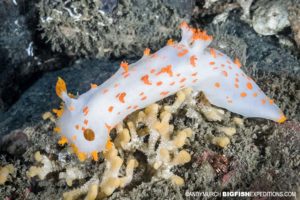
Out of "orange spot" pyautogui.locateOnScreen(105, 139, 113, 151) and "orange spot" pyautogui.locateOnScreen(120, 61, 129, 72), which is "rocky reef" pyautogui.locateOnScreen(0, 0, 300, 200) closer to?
"orange spot" pyautogui.locateOnScreen(105, 139, 113, 151)

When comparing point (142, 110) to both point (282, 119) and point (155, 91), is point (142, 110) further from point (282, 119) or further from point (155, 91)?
point (282, 119)

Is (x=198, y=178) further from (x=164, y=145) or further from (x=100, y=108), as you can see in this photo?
(x=100, y=108)

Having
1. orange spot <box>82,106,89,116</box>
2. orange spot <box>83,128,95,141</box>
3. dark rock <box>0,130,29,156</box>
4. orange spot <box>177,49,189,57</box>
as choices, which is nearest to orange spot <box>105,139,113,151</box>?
orange spot <box>83,128,95,141</box>

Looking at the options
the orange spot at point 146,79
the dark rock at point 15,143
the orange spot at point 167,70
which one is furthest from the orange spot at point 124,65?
the dark rock at point 15,143

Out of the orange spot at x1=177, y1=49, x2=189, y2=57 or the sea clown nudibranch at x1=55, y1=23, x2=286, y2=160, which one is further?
the orange spot at x1=177, y1=49, x2=189, y2=57

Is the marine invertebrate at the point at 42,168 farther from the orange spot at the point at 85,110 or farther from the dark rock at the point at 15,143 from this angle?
the orange spot at the point at 85,110

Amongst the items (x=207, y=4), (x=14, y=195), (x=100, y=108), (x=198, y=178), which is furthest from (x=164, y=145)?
(x=207, y=4)

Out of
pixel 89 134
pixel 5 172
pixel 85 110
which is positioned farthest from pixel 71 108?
pixel 5 172

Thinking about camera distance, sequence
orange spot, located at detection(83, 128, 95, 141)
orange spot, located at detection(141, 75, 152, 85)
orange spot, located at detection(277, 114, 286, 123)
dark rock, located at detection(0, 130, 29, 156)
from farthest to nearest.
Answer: dark rock, located at detection(0, 130, 29, 156) < orange spot, located at detection(277, 114, 286, 123) < orange spot, located at detection(141, 75, 152, 85) < orange spot, located at detection(83, 128, 95, 141)
